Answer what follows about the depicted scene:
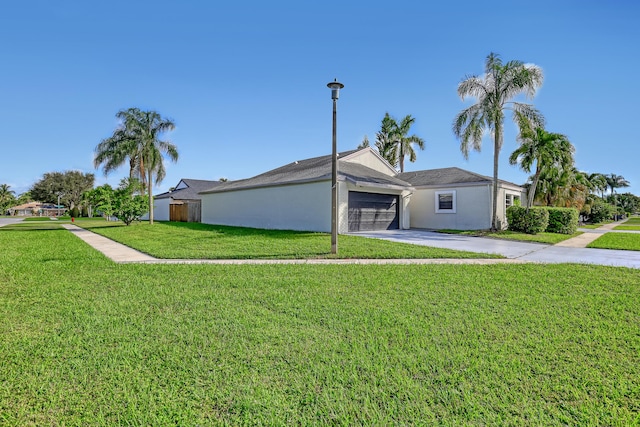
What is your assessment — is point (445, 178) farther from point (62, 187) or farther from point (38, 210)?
point (38, 210)

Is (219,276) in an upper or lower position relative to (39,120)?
lower

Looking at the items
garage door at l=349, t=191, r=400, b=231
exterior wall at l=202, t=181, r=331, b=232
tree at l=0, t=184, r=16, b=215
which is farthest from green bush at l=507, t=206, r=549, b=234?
tree at l=0, t=184, r=16, b=215

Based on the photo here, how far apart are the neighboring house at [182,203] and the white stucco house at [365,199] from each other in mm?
7955

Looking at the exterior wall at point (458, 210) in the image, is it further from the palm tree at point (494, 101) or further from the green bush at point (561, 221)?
the green bush at point (561, 221)

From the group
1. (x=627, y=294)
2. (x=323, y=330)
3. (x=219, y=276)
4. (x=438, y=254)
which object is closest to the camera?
(x=323, y=330)

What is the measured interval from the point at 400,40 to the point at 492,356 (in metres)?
13.8

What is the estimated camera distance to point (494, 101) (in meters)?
15.9

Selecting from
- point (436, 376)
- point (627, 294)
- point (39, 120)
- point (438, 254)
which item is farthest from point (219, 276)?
point (39, 120)

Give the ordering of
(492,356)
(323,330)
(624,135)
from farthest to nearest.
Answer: (624,135) → (323,330) → (492,356)

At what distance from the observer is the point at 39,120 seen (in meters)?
18.8

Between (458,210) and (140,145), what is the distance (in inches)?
903

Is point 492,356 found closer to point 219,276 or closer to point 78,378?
point 78,378

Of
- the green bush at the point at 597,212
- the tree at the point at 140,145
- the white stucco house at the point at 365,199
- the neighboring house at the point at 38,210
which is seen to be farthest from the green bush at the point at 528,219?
the neighboring house at the point at 38,210

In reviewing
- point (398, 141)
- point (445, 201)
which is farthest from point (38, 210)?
point (445, 201)
